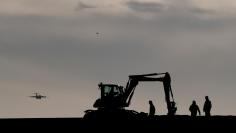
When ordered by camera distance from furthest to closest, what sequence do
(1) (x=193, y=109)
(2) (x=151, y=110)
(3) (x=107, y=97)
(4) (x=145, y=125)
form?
(2) (x=151, y=110), (1) (x=193, y=109), (3) (x=107, y=97), (4) (x=145, y=125)

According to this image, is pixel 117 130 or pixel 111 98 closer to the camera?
pixel 117 130

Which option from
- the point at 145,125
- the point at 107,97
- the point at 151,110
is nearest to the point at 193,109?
the point at 151,110

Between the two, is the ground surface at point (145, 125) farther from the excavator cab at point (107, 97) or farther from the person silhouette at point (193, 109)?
the person silhouette at point (193, 109)

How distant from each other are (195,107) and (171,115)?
3399 mm

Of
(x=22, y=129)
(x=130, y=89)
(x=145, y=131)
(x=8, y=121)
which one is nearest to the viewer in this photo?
(x=145, y=131)

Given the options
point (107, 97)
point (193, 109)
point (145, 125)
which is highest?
point (107, 97)

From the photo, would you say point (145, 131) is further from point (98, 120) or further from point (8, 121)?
point (8, 121)

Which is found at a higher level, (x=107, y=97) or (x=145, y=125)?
(x=107, y=97)

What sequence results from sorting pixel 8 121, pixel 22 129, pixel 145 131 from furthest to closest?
pixel 8 121 < pixel 22 129 < pixel 145 131

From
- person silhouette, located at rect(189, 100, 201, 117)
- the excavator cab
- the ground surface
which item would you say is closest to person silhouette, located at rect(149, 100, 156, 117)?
person silhouette, located at rect(189, 100, 201, 117)

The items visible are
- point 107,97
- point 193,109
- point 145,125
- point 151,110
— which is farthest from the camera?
point 151,110

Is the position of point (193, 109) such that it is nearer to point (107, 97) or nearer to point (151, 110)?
point (151, 110)

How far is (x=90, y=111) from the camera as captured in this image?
62.2 metres

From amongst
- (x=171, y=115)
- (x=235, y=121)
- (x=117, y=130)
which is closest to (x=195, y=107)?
(x=171, y=115)
